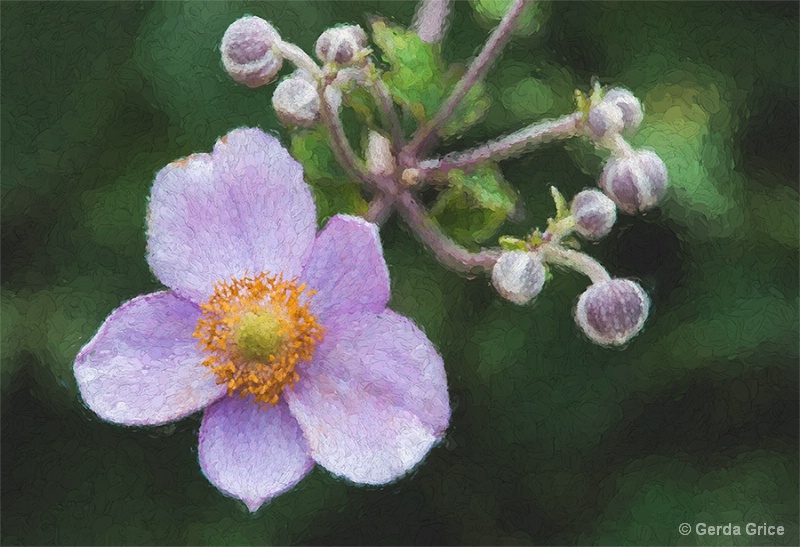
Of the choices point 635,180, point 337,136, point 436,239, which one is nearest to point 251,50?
point 337,136

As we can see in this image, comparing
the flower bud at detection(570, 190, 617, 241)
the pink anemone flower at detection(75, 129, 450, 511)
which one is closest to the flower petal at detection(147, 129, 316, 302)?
the pink anemone flower at detection(75, 129, 450, 511)

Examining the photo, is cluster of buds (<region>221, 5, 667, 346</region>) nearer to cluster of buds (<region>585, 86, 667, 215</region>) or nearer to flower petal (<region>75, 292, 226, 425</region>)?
cluster of buds (<region>585, 86, 667, 215</region>)

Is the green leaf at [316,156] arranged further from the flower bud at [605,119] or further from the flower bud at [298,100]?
the flower bud at [605,119]

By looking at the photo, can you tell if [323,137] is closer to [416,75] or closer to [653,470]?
[416,75]

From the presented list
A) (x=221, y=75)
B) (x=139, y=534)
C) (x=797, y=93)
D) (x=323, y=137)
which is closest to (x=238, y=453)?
(x=323, y=137)

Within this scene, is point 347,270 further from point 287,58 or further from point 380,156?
point 287,58

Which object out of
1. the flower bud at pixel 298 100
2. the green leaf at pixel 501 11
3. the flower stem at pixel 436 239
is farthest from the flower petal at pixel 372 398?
the green leaf at pixel 501 11
